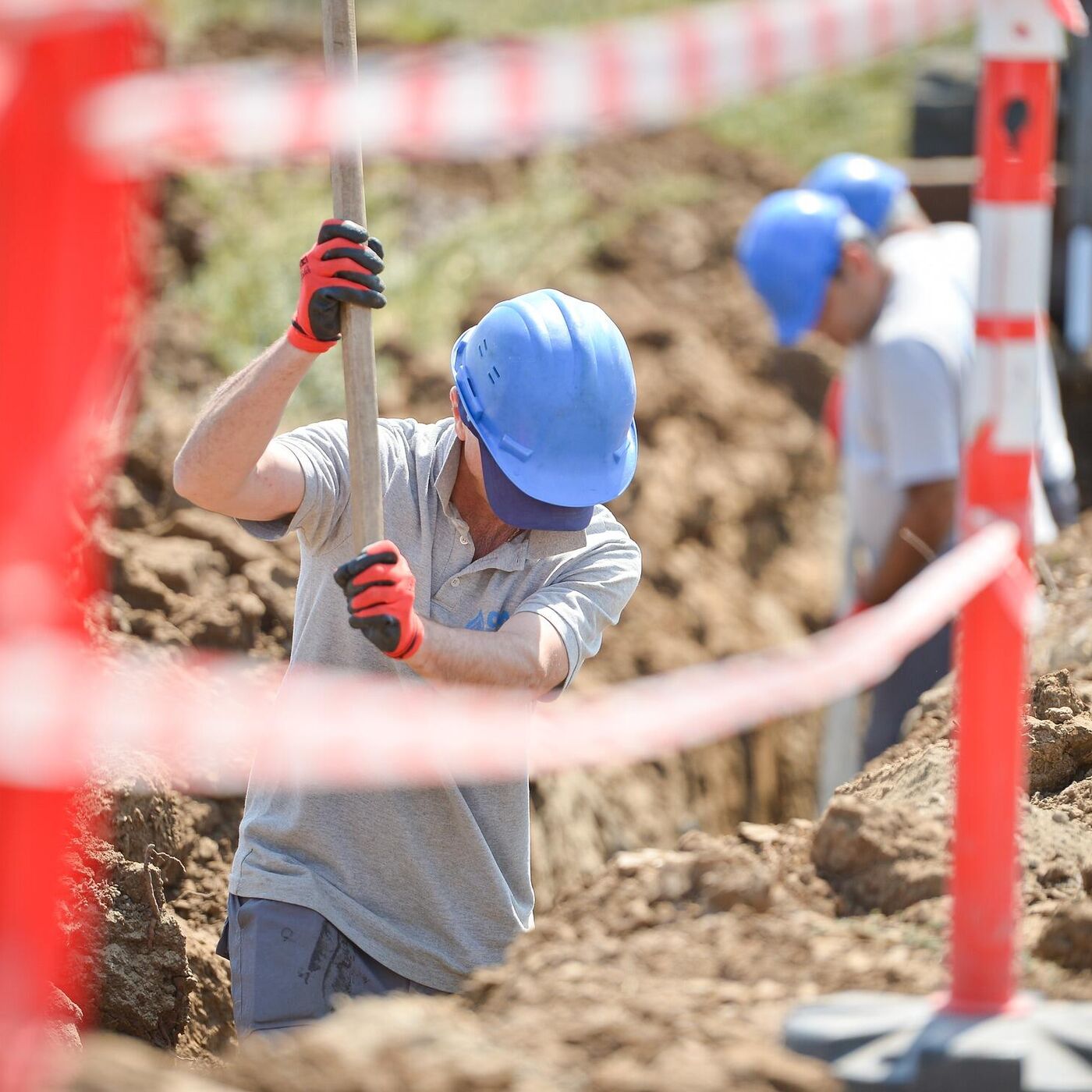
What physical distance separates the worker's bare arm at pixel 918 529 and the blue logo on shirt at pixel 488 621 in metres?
2.46

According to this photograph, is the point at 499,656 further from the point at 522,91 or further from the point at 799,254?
the point at 799,254

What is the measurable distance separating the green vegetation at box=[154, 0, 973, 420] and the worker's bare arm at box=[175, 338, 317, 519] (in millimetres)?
3864

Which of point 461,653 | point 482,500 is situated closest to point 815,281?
point 482,500

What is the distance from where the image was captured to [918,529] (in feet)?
17.0

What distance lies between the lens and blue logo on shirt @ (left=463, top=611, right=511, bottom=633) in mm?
2957

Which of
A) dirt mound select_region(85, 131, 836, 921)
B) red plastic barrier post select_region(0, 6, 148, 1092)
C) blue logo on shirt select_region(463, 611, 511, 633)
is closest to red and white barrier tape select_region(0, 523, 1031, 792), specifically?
red plastic barrier post select_region(0, 6, 148, 1092)

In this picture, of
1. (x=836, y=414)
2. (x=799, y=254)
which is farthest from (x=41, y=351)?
(x=836, y=414)

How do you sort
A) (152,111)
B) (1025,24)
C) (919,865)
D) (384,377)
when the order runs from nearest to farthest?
(152,111) < (1025,24) < (919,865) < (384,377)

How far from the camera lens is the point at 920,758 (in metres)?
3.41

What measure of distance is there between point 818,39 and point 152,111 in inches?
39.0

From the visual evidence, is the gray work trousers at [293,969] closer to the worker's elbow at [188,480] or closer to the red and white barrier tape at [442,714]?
the red and white barrier tape at [442,714]

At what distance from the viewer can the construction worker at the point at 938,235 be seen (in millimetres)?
5277

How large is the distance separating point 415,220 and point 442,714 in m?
7.83

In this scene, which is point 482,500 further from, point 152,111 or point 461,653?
point 152,111
